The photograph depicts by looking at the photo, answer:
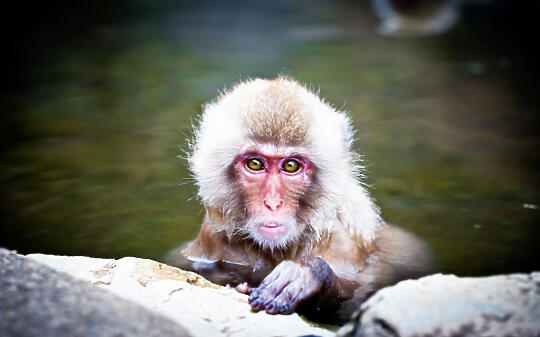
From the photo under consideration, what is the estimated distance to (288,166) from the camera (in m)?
4.13

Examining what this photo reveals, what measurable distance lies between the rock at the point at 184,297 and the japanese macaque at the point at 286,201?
14.2 inches

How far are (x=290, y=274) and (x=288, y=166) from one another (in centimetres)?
79

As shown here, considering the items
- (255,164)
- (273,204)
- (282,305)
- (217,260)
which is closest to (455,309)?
(282,305)

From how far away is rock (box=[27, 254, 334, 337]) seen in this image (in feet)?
10.1

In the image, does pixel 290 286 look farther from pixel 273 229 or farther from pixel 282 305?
pixel 273 229

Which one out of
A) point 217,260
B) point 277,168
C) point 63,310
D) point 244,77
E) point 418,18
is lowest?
point 217,260

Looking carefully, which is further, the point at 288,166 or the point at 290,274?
the point at 288,166

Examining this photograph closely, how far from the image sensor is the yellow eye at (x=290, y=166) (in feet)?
13.5

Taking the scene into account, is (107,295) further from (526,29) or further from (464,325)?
(526,29)

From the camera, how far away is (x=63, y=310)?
2717 millimetres

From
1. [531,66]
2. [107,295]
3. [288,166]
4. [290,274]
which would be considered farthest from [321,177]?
[531,66]

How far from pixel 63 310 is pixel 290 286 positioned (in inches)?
50.4

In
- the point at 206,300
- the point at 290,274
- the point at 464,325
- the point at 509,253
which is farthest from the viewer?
the point at 509,253

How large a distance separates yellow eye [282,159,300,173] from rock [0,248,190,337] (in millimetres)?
1502
